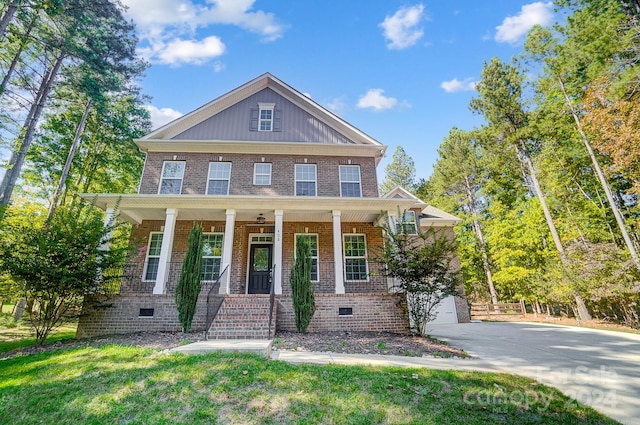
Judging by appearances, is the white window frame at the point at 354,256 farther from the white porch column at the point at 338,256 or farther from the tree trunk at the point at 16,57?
the tree trunk at the point at 16,57

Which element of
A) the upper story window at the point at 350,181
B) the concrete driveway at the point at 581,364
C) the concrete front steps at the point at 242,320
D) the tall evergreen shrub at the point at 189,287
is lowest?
the concrete driveway at the point at 581,364

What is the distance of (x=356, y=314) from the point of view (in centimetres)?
822

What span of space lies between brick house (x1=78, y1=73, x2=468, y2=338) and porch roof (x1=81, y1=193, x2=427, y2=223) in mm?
37

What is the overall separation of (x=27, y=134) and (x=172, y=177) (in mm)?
7169

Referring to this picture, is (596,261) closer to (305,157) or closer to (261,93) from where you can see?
(305,157)

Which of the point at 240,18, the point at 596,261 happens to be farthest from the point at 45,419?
the point at 596,261

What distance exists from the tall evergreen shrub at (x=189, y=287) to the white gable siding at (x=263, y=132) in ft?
20.0

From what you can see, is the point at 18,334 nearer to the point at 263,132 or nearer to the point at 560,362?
the point at 263,132

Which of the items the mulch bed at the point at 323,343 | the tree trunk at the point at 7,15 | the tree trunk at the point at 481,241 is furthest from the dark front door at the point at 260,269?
the tree trunk at the point at 481,241

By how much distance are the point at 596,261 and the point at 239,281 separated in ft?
54.1

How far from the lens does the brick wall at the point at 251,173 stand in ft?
37.2

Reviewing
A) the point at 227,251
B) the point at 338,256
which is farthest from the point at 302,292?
the point at 227,251

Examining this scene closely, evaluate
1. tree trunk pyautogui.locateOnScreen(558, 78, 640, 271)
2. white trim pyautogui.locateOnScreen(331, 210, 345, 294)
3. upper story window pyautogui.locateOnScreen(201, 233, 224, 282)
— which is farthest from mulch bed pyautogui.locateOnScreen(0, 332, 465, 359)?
tree trunk pyautogui.locateOnScreen(558, 78, 640, 271)

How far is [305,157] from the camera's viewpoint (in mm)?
12062
